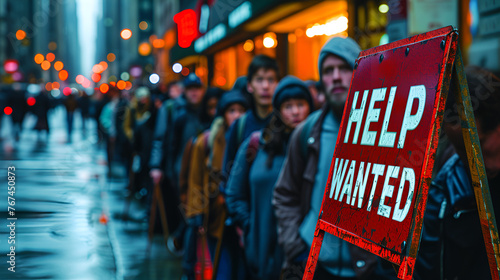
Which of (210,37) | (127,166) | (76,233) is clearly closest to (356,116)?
(76,233)

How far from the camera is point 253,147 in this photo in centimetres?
514

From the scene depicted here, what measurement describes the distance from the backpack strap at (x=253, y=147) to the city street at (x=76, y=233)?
241 centimetres

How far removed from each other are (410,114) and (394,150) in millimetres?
154

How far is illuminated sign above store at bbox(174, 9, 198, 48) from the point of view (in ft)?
85.8

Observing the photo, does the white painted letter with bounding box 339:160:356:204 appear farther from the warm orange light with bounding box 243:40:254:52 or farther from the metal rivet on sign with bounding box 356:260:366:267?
the warm orange light with bounding box 243:40:254:52

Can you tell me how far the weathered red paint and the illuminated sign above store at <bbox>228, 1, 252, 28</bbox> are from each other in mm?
12723

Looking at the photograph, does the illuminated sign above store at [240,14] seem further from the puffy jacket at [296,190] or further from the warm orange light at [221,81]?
the puffy jacket at [296,190]

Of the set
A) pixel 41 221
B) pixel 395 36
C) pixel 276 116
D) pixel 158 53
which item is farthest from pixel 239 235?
pixel 158 53

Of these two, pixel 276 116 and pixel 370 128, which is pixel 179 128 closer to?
pixel 276 116

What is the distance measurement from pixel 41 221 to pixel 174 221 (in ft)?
6.25

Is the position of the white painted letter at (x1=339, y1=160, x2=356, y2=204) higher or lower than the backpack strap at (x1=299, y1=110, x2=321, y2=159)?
lower

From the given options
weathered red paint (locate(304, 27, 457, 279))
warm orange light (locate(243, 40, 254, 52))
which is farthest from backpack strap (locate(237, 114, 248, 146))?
warm orange light (locate(243, 40, 254, 52))

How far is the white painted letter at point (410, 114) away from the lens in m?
2.44

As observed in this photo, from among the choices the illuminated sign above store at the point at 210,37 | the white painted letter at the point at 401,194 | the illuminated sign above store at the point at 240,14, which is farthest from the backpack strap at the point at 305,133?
the illuminated sign above store at the point at 210,37
